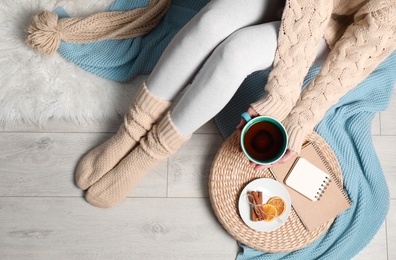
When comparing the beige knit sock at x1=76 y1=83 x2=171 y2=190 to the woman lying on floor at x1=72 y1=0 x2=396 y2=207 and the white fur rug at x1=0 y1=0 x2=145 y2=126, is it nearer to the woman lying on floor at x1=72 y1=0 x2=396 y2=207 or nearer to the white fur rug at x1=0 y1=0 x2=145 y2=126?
the woman lying on floor at x1=72 y1=0 x2=396 y2=207

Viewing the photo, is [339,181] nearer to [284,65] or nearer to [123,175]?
[284,65]

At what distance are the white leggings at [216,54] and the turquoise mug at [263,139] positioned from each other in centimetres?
8

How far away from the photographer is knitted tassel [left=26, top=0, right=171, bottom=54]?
40.3 inches

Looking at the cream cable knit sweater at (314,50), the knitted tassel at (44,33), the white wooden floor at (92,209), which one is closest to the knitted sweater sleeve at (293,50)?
the cream cable knit sweater at (314,50)

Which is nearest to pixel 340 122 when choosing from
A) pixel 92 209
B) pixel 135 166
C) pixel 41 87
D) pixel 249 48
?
pixel 249 48

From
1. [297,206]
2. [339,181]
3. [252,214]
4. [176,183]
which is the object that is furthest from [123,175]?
[339,181]

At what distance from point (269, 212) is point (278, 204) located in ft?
0.10

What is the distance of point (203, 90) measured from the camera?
813mm

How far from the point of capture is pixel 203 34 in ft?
2.67

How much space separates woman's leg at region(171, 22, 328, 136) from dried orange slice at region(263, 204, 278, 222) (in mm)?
293

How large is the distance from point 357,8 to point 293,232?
513mm

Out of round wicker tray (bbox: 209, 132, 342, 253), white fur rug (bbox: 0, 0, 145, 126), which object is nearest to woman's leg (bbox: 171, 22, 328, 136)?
round wicker tray (bbox: 209, 132, 342, 253)

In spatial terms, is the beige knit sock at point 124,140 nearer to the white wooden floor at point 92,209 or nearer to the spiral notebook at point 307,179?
the white wooden floor at point 92,209

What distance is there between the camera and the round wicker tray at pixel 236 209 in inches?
39.5
